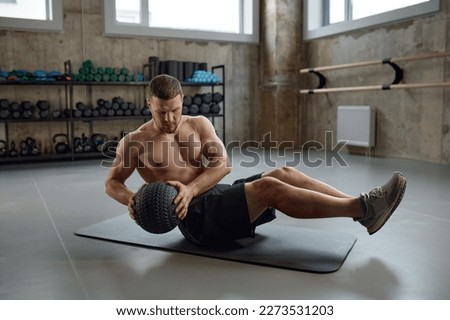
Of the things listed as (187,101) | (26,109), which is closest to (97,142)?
(26,109)

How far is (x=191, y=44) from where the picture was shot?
6.58 meters

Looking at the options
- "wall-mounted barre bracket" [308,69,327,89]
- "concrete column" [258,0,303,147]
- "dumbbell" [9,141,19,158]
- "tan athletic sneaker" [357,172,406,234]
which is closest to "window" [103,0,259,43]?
"concrete column" [258,0,303,147]

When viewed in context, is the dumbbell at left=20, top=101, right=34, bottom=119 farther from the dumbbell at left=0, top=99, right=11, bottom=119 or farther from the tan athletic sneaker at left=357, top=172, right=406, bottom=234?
the tan athletic sneaker at left=357, top=172, right=406, bottom=234

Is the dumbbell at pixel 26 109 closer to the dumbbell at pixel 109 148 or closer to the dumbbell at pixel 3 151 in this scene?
the dumbbell at pixel 3 151

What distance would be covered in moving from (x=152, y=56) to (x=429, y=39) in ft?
11.4

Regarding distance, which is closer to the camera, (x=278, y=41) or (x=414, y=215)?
(x=414, y=215)

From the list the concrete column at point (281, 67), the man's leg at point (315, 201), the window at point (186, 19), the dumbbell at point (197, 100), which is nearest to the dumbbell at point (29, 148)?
the window at point (186, 19)

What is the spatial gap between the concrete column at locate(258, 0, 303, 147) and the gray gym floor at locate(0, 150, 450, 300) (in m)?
3.75

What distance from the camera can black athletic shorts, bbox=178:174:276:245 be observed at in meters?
1.85
